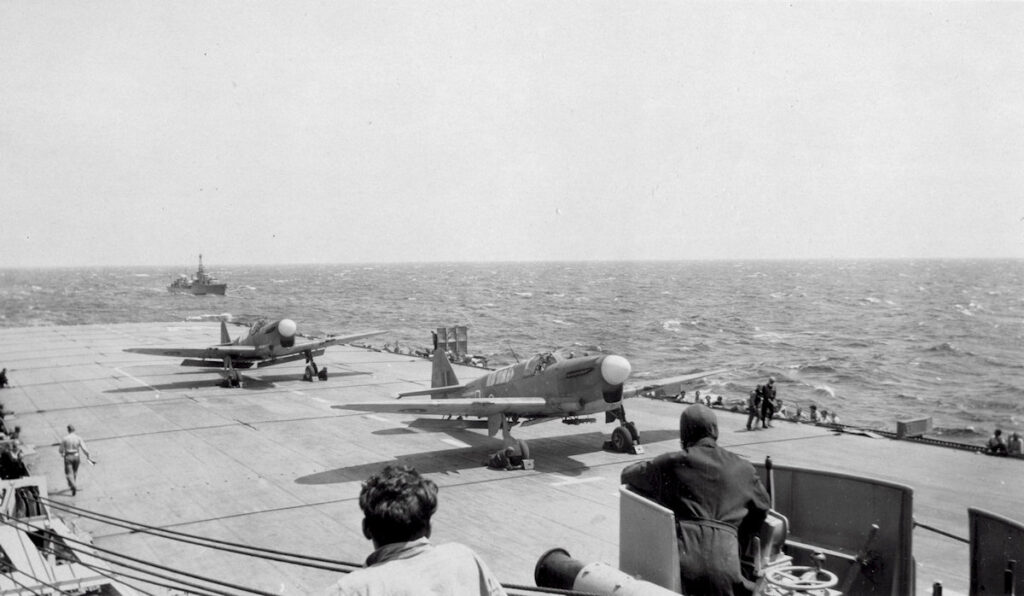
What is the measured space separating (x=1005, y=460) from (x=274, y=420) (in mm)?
22720

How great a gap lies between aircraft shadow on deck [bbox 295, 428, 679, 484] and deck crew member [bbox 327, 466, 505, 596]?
14.2 m

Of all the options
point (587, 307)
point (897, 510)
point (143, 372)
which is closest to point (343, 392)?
point (143, 372)

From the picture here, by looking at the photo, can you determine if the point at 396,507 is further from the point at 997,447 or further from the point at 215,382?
the point at 215,382

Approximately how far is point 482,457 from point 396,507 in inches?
695

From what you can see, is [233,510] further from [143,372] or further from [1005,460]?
A: [143,372]

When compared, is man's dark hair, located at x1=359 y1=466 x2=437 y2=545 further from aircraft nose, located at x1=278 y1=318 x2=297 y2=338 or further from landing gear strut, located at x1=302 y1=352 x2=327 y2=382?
landing gear strut, located at x1=302 y1=352 x2=327 y2=382

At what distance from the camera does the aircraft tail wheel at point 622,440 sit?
20.1 metres

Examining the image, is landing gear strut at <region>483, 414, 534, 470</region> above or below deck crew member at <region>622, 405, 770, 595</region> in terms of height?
below

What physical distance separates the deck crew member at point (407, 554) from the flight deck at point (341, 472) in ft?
20.0

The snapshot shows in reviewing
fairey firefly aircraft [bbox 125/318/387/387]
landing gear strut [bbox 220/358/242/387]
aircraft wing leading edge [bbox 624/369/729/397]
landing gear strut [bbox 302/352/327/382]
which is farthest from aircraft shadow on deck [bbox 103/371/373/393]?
aircraft wing leading edge [bbox 624/369/729/397]

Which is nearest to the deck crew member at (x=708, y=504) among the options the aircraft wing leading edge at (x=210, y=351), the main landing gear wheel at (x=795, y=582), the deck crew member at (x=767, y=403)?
the main landing gear wheel at (x=795, y=582)

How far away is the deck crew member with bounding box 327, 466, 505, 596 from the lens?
2.82 meters

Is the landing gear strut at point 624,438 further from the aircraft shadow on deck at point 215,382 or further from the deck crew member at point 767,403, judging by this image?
the aircraft shadow on deck at point 215,382

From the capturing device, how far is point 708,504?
4.86 metres
